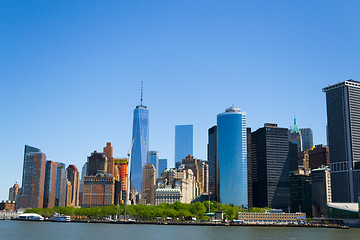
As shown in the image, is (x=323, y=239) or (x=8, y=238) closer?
(x=8, y=238)

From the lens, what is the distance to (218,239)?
131m

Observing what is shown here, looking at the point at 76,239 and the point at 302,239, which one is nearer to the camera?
the point at 76,239

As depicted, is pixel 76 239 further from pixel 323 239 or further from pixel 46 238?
pixel 323 239

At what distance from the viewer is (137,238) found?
132250 mm

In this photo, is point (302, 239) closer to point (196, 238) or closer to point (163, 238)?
point (196, 238)

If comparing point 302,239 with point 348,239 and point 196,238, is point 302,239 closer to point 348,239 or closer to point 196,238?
point 348,239

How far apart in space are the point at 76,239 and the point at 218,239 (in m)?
41.2

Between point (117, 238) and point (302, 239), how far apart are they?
185 ft

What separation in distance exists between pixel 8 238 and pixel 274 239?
7841 cm

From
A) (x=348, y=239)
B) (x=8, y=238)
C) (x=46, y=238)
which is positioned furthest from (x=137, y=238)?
(x=348, y=239)

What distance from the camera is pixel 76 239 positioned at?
412ft

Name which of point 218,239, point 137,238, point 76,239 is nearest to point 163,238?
point 137,238

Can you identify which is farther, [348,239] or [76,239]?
[348,239]

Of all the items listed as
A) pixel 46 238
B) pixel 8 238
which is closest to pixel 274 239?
pixel 46 238
